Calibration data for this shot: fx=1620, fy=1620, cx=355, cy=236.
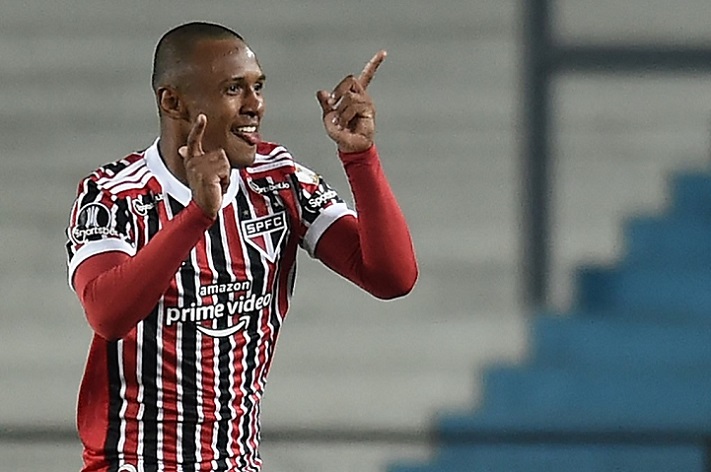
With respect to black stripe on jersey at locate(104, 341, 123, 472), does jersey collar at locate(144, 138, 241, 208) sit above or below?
above

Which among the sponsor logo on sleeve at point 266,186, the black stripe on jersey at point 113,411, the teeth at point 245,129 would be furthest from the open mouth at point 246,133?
the black stripe on jersey at point 113,411

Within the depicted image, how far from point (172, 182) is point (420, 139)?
92.5 inches

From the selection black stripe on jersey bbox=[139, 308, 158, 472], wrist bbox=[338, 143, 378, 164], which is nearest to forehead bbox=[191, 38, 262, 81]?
wrist bbox=[338, 143, 378, 164]

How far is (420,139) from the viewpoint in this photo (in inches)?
161

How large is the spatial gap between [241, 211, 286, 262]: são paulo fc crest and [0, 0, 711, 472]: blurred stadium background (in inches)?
86.2

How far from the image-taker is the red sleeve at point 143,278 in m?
1.59

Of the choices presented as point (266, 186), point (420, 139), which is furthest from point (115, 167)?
point (420, 139)

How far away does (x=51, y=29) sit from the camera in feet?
13.4

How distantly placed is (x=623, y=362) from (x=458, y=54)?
0.86m

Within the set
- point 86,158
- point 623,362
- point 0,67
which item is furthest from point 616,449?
point 0,67

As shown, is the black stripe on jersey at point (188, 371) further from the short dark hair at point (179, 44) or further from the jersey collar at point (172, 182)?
the short dark hair at point (179, 44)

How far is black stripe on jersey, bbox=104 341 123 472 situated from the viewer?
175 cm

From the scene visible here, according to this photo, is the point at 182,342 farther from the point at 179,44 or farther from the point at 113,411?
the point at 179,44

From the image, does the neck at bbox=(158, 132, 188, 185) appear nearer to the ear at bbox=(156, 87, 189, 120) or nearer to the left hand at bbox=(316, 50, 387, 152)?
the ear at bbox=(156, 87, 189, 120)
